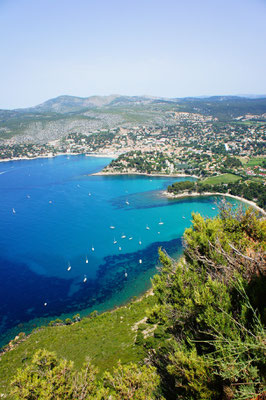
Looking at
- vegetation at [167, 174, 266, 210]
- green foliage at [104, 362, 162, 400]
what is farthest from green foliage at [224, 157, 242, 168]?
green foliage at [104, 362, 162, 400]

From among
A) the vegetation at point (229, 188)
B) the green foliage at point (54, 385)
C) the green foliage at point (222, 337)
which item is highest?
the green foliage at point (222, 337)

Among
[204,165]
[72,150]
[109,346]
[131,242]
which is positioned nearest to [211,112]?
[72,150]

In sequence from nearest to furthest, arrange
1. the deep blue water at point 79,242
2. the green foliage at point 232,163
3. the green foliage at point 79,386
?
the green foliage at point 79,386 → the deep blue water at point 79,242 → the green foliage at point 232,163

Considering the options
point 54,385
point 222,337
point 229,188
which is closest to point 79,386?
point 54,385

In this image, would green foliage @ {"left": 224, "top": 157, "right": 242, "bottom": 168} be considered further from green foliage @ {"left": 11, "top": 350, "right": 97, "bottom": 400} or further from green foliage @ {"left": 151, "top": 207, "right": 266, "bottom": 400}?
green foliage @ {"left": 11, "top": 350, "right": 97, "bottom": 400}

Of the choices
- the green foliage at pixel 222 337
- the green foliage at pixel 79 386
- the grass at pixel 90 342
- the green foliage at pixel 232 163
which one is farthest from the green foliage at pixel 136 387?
the green foliage at pixel 232 163

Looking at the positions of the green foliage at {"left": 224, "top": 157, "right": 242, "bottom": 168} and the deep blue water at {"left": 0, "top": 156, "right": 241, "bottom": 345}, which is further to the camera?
the green foliage at {"left": 224, "top": 157, "right": 242, "bottom": 168}

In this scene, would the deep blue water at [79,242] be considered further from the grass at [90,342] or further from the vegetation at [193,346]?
the vegetation at [193,346]

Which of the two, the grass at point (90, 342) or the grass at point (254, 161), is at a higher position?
the grass at point (254, 161)
